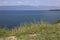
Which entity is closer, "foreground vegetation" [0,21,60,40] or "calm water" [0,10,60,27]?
"foreground vegetation" [0,21,60,40]

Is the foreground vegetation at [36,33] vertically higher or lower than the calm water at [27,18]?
higher

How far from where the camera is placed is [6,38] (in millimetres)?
6688

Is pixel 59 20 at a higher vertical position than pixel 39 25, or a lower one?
lower

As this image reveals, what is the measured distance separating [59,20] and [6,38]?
505cm

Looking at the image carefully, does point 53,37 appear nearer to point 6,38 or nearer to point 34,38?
point 34,38

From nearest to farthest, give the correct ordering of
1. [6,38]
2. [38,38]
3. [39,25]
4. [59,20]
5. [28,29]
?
1. [38,38]
2. [6,38]
3. [28,29]
4. [39,25]
5. [59,20]

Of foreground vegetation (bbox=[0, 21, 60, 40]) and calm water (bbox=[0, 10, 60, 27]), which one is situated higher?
foreground vegetation (bbox=[0, 21, 60, 40])

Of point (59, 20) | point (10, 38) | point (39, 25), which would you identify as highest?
point (10, 38)

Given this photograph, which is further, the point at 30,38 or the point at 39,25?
the point at 39,25

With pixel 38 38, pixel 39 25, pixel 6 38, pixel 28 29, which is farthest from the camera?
pixel 39 25

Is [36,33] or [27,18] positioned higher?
[36,33]

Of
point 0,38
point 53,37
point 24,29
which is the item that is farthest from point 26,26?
point 53,37

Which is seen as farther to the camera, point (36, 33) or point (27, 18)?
point (27, 18)

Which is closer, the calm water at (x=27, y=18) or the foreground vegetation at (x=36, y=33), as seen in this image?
the foreground vegetation at (x=36, y=33)
